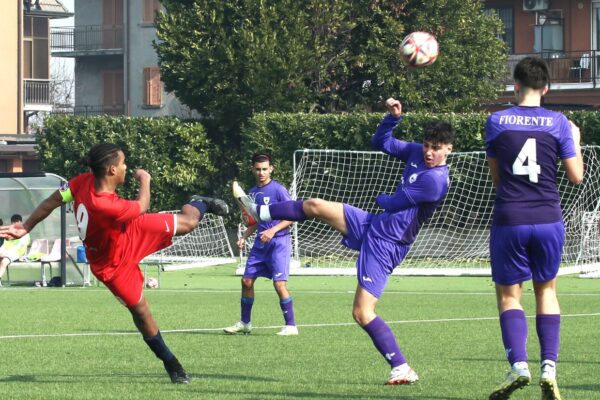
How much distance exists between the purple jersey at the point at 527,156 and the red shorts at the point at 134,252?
2.79m

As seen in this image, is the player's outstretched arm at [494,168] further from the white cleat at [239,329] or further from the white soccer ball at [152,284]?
the white soccer ball at [152,284]

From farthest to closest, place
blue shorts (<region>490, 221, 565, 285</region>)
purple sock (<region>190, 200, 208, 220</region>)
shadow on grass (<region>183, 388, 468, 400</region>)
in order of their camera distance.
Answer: purple sock (<region>190, 200, 208, 220</region>), shadow on grass (<region>183, 388, 468, 400</region>), blue shorts (<region>490, 221, 565, 285</region>)

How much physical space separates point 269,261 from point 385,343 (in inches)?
215

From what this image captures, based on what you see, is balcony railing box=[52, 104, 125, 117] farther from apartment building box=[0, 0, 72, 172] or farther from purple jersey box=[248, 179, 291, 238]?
purple jersey box=[248, 179, 291, 238]

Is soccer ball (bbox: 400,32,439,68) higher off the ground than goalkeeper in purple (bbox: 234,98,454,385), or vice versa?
soccer ball (bbox: 400,32,439,68)

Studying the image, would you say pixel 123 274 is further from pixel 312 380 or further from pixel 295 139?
pixel 295 139

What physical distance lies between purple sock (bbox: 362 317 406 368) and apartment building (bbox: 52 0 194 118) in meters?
45.4

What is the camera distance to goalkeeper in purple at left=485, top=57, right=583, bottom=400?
8.52 meters

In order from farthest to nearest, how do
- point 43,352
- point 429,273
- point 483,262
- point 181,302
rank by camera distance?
point 483,262
point 429,273
point 181,302
point 43,352

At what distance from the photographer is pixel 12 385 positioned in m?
9.81

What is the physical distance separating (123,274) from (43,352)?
2.84m

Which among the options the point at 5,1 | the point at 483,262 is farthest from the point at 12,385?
the point at 5,1

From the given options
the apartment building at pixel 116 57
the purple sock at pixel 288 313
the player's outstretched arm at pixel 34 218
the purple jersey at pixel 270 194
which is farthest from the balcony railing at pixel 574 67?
the player's outstretched arm at pixel 34 218

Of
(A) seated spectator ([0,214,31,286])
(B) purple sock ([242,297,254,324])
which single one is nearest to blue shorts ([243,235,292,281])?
(B) purple sock ([242,297,254,324])
